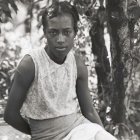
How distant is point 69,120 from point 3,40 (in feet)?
11.6

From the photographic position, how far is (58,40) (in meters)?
2.66

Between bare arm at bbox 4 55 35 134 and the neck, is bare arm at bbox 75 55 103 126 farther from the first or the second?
bare arm at bbox 4 55 35 134

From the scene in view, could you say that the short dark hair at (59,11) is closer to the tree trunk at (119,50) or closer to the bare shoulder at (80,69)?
the bare shoulder at (80,69)

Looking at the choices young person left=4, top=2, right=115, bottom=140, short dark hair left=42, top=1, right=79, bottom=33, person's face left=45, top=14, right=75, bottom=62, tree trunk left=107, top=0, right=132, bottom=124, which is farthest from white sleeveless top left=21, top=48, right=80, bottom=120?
tree trunk left=107, top=0, right=132, bottom=124

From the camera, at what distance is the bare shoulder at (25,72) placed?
8.80 feet

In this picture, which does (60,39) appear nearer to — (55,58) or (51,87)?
(55,58)

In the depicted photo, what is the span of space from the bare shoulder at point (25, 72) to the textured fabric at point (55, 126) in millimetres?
274

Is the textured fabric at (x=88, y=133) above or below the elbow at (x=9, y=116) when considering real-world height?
below

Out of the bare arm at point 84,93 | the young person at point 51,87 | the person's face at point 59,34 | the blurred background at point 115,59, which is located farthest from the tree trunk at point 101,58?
the person's face at point 59,34

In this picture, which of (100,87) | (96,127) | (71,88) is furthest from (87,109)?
(100,87)

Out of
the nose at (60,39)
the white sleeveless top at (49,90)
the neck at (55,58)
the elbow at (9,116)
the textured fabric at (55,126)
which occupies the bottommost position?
the textured fabric at (55,126)

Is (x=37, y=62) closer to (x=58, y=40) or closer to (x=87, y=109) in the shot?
(x=58, y=40)

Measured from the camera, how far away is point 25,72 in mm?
2693

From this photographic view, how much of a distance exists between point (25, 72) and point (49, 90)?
182 millimetres
